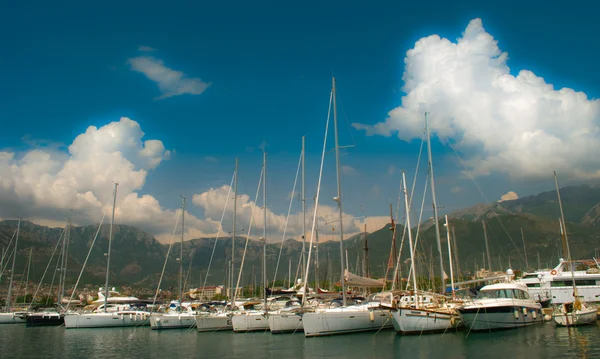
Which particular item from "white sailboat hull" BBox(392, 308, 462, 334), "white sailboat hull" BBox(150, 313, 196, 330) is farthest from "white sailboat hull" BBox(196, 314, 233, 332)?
"white sailboat hull" BBox(392, 308, 462, 334)

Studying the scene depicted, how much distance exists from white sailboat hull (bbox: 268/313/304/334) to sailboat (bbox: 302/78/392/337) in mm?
3489

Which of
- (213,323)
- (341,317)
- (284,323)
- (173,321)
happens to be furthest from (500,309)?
(173,321)

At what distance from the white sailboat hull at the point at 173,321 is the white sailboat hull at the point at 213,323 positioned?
609 centimetres

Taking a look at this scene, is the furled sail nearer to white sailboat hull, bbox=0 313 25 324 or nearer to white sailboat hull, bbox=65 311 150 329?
white sailboat hull, bbox=65 311 150 329

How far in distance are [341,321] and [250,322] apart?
11472 mm

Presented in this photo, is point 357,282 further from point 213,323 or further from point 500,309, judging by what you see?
point 213,323

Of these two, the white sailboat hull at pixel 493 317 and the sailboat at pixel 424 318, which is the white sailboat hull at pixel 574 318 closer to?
the white sailboat hull at pixel 493 317

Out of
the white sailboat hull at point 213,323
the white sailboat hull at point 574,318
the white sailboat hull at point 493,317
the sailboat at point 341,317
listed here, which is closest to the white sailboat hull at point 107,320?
the white sailboat hull at point 213,323

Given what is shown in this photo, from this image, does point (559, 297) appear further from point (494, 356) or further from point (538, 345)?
point (494, 356)

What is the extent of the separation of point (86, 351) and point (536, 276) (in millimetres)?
57424

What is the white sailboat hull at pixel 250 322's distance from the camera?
136 feet

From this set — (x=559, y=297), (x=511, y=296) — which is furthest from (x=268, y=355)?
(x=559, y=297)

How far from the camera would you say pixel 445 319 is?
112 feet

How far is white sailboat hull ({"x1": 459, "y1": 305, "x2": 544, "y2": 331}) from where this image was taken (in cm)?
3344
